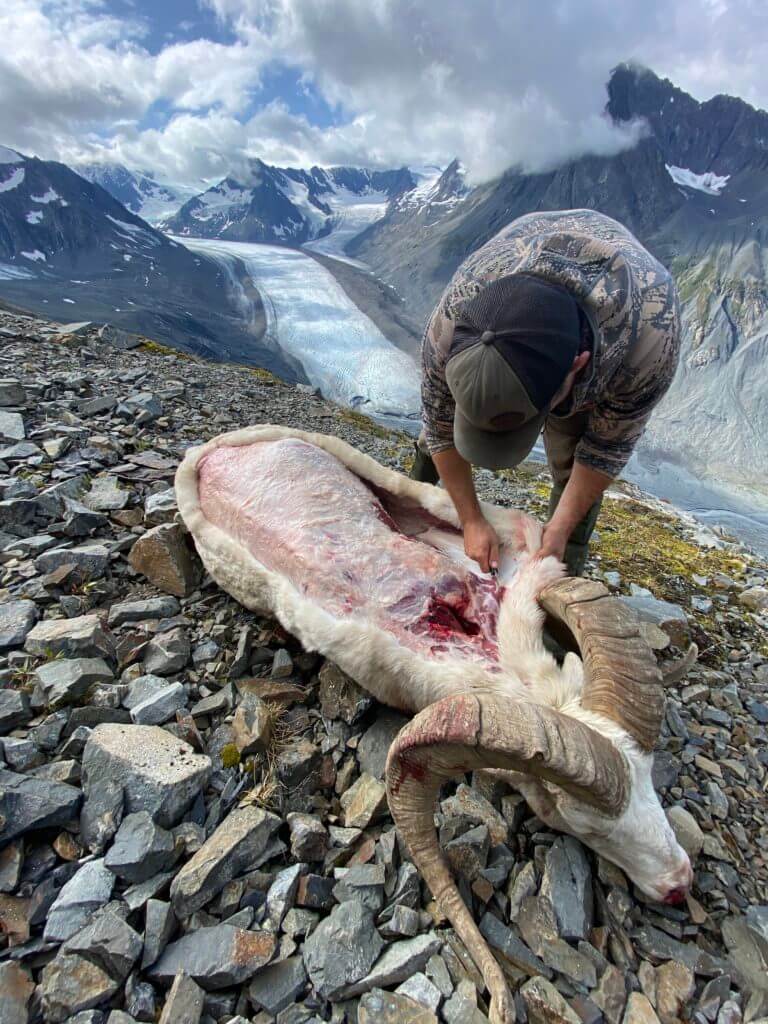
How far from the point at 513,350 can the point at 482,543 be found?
1765 millimetres

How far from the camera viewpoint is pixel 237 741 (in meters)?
3.01

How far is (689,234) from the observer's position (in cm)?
8506

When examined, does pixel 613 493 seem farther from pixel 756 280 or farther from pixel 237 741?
pixel 756 280

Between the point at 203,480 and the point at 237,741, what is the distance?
235 centimetres

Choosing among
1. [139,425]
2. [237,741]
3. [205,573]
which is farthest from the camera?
[139,425]

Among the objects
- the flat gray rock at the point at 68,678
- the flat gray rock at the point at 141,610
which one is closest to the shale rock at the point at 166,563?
the flat gray rock at the point at 141,610

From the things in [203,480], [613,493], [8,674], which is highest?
[203,480]

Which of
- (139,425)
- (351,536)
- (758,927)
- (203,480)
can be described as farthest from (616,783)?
(139,425)

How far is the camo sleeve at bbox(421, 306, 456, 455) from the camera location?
10.2 feet

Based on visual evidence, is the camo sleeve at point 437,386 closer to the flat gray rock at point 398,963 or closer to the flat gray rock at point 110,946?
the flat gray rock at point 398,963

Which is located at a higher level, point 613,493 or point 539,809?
point 539,809

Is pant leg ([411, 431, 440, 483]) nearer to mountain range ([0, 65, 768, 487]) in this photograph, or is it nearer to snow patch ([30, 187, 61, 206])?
mountain range ([0, 65, 768, 487])

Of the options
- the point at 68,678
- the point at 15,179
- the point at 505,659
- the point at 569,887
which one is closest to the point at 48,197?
the point at 15,179

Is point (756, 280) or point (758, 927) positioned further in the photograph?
point (756, 280)
